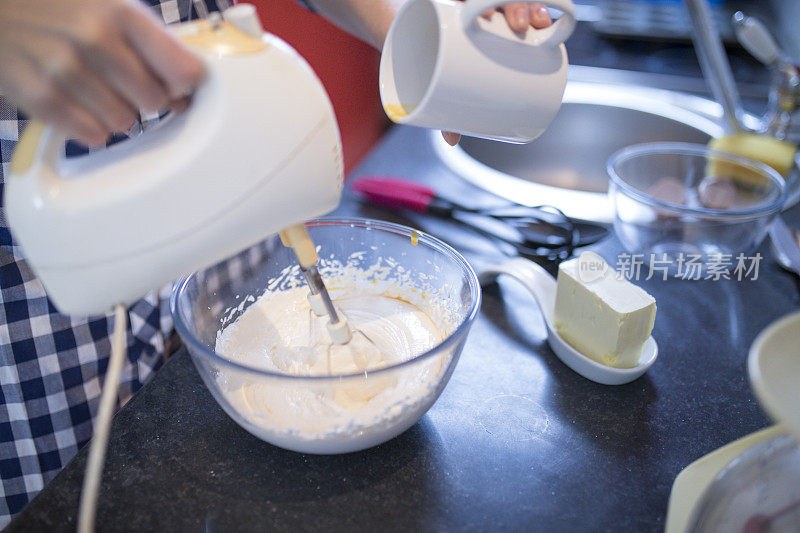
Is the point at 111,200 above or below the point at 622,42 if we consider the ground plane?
above

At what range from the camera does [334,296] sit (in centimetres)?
83

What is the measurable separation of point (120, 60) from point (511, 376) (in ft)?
1.75

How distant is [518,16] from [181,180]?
0.41 m

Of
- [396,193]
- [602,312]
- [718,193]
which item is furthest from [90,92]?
[718,193]

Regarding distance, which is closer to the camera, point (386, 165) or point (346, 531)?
point (346, 531)

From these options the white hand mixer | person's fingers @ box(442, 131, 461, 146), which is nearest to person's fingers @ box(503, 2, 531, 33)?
person's fingers @ box(442, 131, 461, 146)

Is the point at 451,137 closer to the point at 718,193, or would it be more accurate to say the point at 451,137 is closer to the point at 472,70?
the point at 472,70

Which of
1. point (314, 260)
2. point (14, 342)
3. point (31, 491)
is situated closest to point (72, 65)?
point (314, 260)

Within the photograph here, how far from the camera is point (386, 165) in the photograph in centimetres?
122

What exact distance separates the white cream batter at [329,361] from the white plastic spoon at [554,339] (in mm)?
147

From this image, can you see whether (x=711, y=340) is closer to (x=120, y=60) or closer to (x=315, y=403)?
(x=315, y=403)

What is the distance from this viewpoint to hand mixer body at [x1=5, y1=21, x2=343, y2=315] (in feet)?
1.46

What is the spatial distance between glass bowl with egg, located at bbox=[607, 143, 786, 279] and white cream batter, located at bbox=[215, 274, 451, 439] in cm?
39

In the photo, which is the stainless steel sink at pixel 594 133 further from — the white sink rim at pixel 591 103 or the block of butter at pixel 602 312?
the block of butter at pixel 602 312
